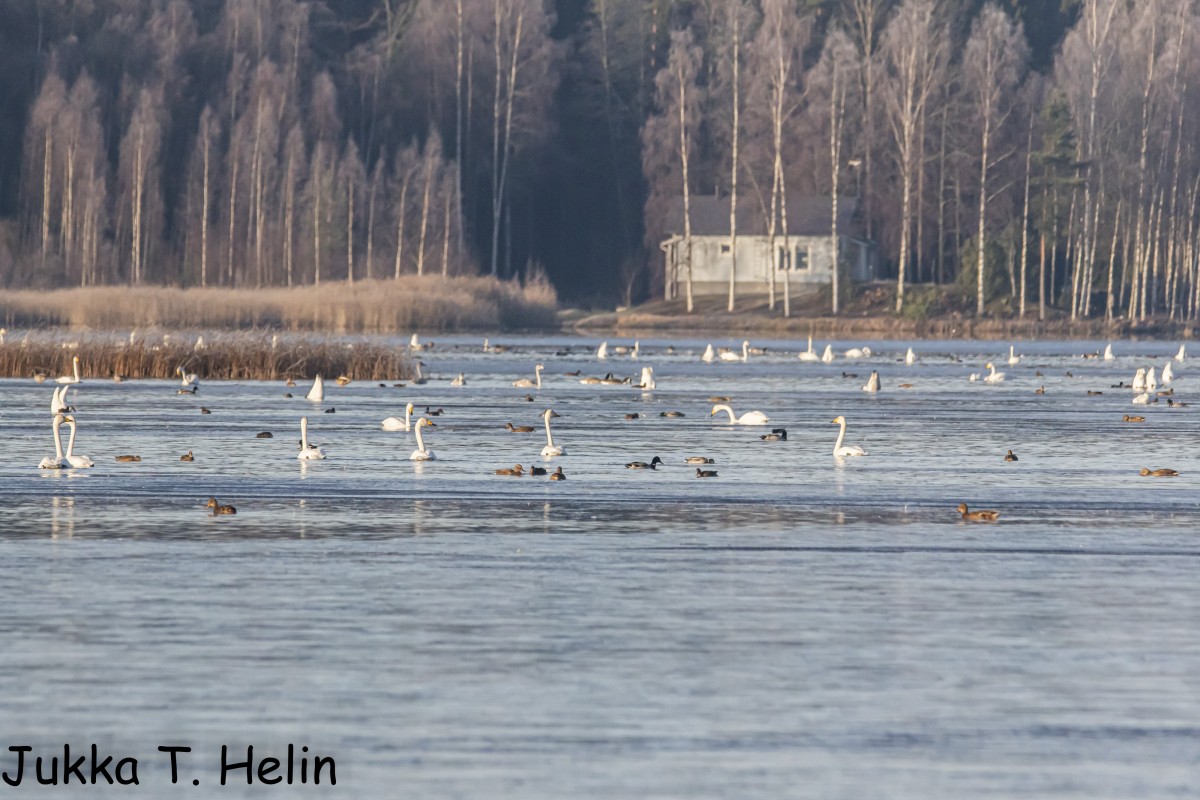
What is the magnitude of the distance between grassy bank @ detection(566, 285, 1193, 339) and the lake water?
5428cm

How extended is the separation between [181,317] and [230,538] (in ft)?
178

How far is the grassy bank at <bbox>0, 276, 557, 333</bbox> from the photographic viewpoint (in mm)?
70062

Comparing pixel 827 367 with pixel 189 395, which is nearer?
pixel 189 395

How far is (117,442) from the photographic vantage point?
28.2 m

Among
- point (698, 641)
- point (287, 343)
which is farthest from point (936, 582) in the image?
point (287, 343)

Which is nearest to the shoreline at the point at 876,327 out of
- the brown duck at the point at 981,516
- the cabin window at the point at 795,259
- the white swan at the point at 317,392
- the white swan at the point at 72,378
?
the cabin window at the point at 795,259

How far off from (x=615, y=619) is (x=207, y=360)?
35426 mm

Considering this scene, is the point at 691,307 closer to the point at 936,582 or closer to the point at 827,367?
the point at 827,367

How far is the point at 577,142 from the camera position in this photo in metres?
107

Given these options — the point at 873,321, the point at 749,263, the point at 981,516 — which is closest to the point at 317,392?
the point at 981,516

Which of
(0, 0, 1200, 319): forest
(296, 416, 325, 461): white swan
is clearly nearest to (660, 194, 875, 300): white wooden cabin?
(0, 0, 1200, 319): forest

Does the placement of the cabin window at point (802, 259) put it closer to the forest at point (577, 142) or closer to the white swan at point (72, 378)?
the forest at point (577, 142)

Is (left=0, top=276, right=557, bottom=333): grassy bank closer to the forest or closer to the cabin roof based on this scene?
the forest

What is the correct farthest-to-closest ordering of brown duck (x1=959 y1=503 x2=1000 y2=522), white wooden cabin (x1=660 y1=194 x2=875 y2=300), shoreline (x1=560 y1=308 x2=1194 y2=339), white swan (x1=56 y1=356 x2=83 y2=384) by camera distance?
1. white wooden cabin (x1=660 y1=194 x2=875 y2=300)
2. shoreline (x1=560 y1=308 x2=1194 y2=339)
3. white swan (x1=56 y1=356 x2=83 y2=384)
4. brown duck (x1=959 y1=503 x2=1000 y2=522)
